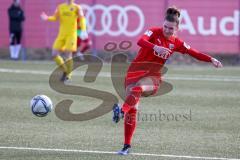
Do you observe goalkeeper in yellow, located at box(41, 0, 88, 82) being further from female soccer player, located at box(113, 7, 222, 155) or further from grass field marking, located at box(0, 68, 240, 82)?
female soccer player, located at box(113, 7, 222, 155)

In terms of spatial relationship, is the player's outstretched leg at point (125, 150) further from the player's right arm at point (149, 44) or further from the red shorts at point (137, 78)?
the player's right arm at point (149, 44)

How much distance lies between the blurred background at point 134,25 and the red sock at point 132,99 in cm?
1687

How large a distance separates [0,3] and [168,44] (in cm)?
1879

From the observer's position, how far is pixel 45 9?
27922 mm

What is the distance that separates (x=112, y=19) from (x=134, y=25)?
0.91 metres

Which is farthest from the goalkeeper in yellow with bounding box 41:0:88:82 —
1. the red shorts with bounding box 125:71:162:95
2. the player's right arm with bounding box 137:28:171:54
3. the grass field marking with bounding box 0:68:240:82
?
the player's right arm with bounding box 137:28:171:54

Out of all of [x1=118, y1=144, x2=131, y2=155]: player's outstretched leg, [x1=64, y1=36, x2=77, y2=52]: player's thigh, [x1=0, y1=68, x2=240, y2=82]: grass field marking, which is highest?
[x1=118, y1=144, x2=131, y2=155]: player's outstretched leg

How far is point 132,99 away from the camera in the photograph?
1009cm

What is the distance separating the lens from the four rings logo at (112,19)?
27453 mm

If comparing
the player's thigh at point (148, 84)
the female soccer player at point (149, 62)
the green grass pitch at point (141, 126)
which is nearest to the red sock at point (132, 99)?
the female soccer player at point (149, 62)

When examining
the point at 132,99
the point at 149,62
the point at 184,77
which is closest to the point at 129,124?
the point at 132,99

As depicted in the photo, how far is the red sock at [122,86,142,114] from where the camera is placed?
10.0m

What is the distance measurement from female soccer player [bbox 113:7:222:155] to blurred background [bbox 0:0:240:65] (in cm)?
1645

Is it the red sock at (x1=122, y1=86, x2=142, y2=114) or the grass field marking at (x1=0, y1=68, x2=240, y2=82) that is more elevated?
the red sock at (x1=122, y1=86, x2=142, y2=114)
